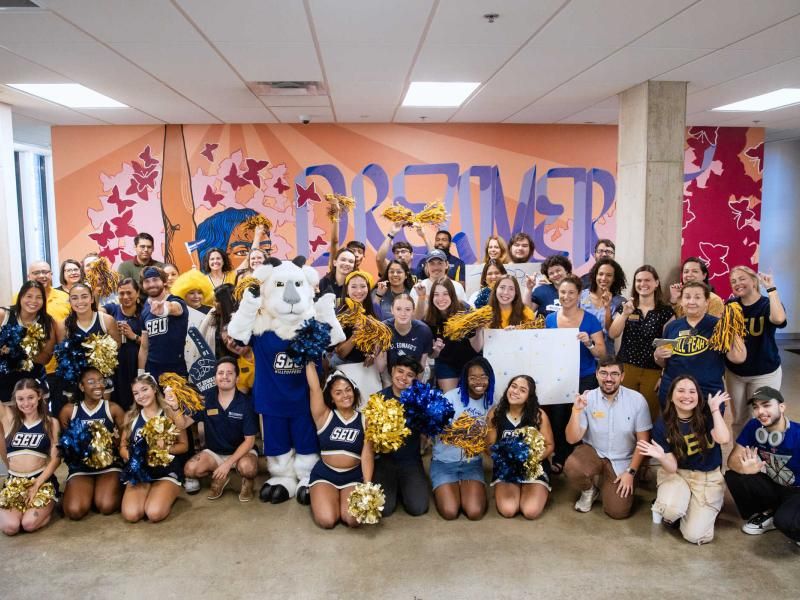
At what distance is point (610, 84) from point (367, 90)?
2201 millimetres

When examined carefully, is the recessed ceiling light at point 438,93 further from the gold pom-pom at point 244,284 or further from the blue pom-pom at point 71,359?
the blue pom-pom at point 71,359

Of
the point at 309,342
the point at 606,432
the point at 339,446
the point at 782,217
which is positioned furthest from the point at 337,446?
the point at 782,217

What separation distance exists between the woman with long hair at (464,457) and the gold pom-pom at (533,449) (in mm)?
305

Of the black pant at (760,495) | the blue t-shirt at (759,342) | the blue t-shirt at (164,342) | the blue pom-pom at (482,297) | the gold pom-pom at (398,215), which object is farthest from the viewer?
the gold pom-pom at (398,215)

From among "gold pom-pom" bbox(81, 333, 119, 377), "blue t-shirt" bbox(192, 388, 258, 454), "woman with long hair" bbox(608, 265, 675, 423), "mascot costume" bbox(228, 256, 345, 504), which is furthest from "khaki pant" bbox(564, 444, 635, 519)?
"gold pom-pom" bbox(81, 333, 119, 377)

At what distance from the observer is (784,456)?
3.39m

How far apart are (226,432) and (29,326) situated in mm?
1467

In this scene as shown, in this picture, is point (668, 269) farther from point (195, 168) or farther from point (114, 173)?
point (114, 173)

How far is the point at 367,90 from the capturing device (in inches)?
229

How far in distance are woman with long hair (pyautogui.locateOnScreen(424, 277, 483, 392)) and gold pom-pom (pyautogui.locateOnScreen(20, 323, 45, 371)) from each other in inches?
100

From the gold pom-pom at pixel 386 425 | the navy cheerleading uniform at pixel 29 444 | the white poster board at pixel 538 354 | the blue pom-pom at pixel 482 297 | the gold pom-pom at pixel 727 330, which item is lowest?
the navy cheerleading uniform at pixel 29 444

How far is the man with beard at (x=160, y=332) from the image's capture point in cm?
438

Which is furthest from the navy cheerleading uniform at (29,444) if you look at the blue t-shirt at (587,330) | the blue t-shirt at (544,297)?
the blue t-shirt at (544,297)

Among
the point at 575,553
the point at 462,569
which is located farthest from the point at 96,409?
the point at 575,553
